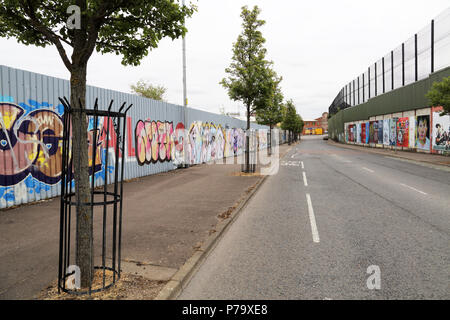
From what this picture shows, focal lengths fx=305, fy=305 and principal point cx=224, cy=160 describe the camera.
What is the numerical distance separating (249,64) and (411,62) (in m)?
24.5

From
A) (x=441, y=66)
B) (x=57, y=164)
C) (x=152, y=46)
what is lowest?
(x=57, y=164)

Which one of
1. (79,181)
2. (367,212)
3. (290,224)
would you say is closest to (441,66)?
(367,212)

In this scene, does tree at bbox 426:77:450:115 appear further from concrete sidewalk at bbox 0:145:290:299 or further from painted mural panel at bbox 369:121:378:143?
painted mural panel at bbox 369:121:378:143

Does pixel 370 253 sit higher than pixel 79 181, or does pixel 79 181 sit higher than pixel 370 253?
pixel 79 181

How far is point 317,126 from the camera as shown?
7023 inches

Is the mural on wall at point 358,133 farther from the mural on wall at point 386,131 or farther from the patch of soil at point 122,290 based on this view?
the patch of soil at point 122,290

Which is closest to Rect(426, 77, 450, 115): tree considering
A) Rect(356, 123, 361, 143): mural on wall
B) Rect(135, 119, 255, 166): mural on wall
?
Rect(135, 119, 255, 166): mural on wall

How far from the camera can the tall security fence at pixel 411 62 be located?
24938 millimetres

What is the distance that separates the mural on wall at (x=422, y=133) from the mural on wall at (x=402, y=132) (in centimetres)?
224

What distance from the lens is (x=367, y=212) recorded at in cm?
725

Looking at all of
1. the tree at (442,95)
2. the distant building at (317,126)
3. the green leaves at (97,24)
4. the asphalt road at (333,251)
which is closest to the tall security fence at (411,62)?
the tree at (442,95)

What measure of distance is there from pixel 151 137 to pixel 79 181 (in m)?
10.6

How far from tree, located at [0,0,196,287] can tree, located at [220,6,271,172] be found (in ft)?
32.0

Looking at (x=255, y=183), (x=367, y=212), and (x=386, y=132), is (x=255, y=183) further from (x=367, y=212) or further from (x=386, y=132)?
(x=386, y=132)
